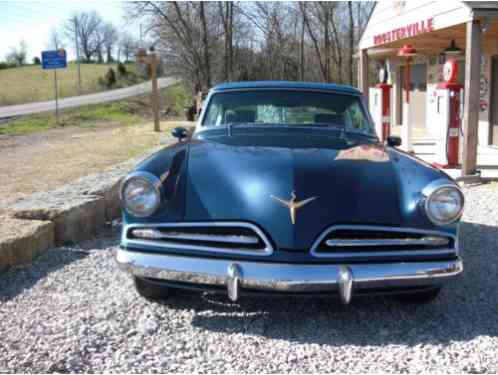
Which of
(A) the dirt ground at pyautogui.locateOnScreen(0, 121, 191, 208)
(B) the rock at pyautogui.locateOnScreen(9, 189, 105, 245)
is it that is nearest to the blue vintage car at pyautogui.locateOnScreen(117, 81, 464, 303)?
(B) the rock at pyautogui.locateOnScreen(9, 189, 105, 245)

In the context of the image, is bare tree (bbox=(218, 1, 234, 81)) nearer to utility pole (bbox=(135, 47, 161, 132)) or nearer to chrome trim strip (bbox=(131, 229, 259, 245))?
utility pole (bbox=(135, 47, 161, 132))

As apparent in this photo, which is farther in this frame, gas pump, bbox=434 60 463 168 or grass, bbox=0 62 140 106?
grass, bbox=0 62 140 106

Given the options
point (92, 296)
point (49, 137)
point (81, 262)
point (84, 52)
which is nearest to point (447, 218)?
point (92, 296)

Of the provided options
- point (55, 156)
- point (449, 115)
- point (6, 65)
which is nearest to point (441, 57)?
point (449, 115)

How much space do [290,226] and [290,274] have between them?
0.26 m

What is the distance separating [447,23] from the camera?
28.7ft

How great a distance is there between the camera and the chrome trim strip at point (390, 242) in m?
2.89

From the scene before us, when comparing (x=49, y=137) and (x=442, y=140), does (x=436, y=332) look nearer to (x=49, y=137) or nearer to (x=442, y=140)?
(x=442, y=140)

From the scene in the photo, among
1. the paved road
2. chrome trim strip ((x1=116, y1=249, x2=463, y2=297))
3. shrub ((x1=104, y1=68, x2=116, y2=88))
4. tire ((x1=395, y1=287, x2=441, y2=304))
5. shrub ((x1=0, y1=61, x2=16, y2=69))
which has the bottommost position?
tire ((x1=395, y1=287, x2=441, y2=304))

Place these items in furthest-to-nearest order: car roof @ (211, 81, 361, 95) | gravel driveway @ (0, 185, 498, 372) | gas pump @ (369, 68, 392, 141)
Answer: gas pump @ (369, 68, 392, 141) < car roof @ (211, 81, 361, 95) < gravel driveway @ (0, 185, 498, 372)

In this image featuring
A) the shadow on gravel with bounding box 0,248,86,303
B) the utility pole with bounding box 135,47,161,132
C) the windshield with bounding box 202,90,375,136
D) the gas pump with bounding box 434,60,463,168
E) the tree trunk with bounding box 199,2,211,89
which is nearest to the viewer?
the shadow on gravel with bounding box 0,248,86,303

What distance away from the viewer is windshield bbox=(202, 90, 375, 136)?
4.52 metres

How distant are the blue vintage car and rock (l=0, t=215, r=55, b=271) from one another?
1238 millimetres

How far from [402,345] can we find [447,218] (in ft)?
2.45
